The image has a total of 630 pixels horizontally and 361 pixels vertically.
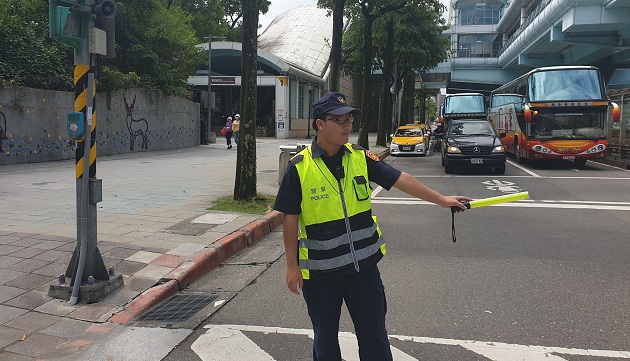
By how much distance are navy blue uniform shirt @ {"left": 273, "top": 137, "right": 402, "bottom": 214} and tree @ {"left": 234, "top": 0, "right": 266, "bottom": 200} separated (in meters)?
6.44

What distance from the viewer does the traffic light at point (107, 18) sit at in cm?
475

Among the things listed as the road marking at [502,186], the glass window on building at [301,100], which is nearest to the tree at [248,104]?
the road marking at [502,186]

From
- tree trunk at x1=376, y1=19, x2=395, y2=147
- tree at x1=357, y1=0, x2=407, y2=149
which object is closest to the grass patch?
tree at x1=357, y1=0, x2=407, y2=149

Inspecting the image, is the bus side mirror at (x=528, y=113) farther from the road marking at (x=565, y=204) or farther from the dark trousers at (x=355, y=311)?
the dark trousers at (x=355, y=311)

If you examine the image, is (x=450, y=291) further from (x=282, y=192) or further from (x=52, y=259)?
(x=52, y=259)

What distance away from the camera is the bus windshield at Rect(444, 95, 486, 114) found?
Answer: 25658 millimetres

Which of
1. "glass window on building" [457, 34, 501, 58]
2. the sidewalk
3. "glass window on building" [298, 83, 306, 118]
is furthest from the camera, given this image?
"glass window on building" [457, 34, 501, 58]

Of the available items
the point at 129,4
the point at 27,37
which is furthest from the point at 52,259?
the point at 129,4

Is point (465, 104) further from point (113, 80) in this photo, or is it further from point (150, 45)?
point (113, 80)

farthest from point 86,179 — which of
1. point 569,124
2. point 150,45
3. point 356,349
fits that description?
point 150,45

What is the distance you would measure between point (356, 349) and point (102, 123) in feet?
58.7

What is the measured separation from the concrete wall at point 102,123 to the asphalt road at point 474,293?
1115 centimetres

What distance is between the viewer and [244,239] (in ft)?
23.0

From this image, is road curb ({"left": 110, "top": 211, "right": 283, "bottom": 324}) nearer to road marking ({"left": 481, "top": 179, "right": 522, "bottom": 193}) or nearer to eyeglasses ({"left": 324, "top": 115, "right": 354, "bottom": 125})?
eyeglasses ({"left": 324, "top": 115, "right": 354, "bottom": 125})
